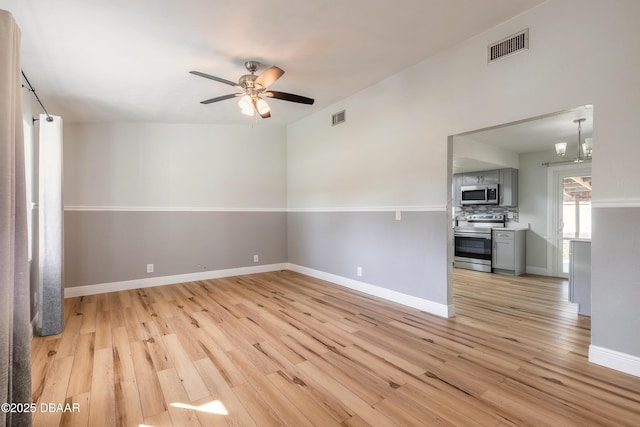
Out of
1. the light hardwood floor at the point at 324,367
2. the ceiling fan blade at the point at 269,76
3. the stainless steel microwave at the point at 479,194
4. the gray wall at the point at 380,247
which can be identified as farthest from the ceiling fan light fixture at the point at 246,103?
the stainless steel microwave at the point at 479,194

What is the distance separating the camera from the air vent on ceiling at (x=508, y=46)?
2.58 meters

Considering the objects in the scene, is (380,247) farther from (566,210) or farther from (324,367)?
(566,210)

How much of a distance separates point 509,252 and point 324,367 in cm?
501

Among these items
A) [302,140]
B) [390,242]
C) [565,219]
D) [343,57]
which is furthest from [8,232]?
[565,219]

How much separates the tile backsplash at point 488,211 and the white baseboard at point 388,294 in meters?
4.03

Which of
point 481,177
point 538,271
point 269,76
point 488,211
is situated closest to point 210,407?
point 269,76

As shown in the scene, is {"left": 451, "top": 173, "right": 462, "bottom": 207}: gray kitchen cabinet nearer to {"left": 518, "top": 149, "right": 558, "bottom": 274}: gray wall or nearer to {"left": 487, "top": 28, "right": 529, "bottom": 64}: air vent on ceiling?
{"left": 518, "top": 149, "right": 558, "bottom": 274}: gray wall

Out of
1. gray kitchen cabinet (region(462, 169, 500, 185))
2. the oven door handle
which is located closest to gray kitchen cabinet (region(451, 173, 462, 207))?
gray kitchen cabinet (region(462, 169, 500, 185))

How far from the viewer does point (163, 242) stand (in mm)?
4859

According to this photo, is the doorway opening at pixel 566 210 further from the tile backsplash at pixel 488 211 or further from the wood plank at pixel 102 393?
the wood plank at pixel 102 393

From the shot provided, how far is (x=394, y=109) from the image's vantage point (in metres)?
3.77

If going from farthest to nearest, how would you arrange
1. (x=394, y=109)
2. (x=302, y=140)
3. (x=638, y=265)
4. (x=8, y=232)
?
1. (x=302, y=140)
2. (x=394, y=109)
3. (x=638, y=265)
4. (x=8, y=232)

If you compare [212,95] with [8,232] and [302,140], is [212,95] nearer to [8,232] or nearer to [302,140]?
[302,140]

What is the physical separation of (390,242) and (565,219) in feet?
13.4
